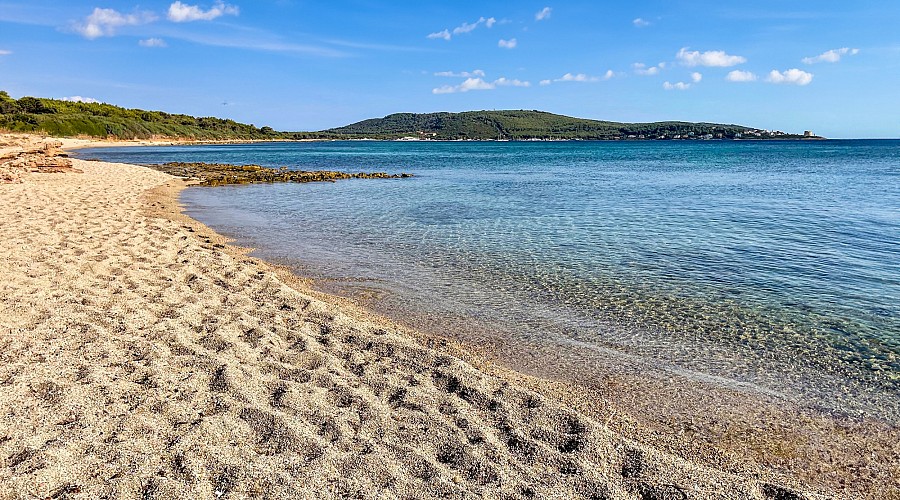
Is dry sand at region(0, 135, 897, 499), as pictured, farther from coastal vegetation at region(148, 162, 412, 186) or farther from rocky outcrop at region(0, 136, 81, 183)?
coastal vegetation at region(148, 162, 412, 186)

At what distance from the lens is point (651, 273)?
39.2ft

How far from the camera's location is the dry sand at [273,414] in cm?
433

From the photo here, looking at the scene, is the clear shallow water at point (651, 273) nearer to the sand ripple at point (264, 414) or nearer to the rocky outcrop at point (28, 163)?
the sand ripple at point (264, 414)

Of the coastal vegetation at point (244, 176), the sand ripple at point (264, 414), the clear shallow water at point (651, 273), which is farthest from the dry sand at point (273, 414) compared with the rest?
the coastal vegetation at point (244, 176)

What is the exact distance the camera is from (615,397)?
6.43m

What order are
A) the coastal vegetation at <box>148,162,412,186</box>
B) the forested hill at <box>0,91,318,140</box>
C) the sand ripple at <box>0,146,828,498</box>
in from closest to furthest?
the sand ripple at <box>0,146,828,498</box> < the coastal vegetation at <box>148,162,412,186</box> < the forested hill at <box>0,91,318,140</box>

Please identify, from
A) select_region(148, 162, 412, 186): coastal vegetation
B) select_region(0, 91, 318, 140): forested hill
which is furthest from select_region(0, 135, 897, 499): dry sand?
select_region(0, 91, 318, 140): forested hill

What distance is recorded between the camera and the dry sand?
433 cm

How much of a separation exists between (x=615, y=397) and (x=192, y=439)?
4.33m

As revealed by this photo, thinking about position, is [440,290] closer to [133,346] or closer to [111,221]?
[133,346]

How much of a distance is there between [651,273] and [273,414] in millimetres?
8918

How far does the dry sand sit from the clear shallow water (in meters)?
2.03

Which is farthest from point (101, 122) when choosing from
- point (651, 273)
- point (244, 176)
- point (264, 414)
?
point (264, 414)

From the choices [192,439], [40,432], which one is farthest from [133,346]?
[192,439]
